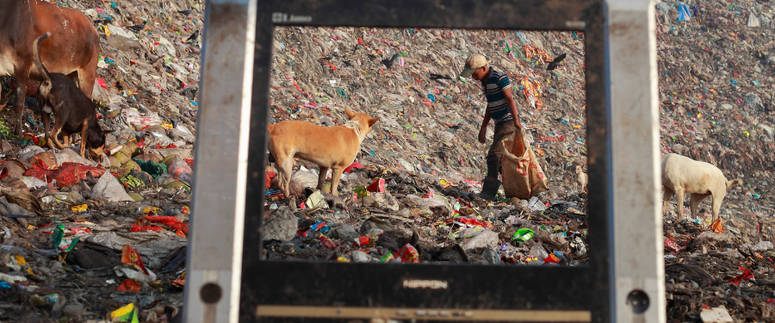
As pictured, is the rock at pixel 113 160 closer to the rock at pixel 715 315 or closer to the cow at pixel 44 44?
the cow at pixel 44 44

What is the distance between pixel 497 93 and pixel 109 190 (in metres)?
3.71

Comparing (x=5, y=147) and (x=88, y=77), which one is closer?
(x=5, y=147)

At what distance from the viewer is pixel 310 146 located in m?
4.43

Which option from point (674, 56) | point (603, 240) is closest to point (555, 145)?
point (674, 56)

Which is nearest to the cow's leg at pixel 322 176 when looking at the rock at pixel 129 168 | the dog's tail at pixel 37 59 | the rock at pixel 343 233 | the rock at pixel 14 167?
the rock at pixel 343 233

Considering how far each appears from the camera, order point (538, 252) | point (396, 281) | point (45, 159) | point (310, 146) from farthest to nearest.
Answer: point (45, 159)
point (310, 146)
point (538, 252)
point (396, 281)

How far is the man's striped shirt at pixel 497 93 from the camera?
5094 millimetres

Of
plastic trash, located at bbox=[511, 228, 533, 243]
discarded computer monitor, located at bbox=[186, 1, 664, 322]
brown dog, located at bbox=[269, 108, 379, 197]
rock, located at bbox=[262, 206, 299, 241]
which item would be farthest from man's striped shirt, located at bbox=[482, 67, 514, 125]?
discarded computer monitor, located at bbox=[186, 1, 664, 322]

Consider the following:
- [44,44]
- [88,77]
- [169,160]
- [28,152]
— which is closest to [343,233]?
[169,160]

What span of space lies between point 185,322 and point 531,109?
1056 cm

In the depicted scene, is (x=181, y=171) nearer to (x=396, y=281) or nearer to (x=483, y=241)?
(x=483, y=241)

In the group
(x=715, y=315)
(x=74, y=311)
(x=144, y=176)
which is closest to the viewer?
(x=74, y=311)

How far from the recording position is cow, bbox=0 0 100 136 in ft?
16.2

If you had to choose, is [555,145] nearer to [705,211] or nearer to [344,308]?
[705,211]
